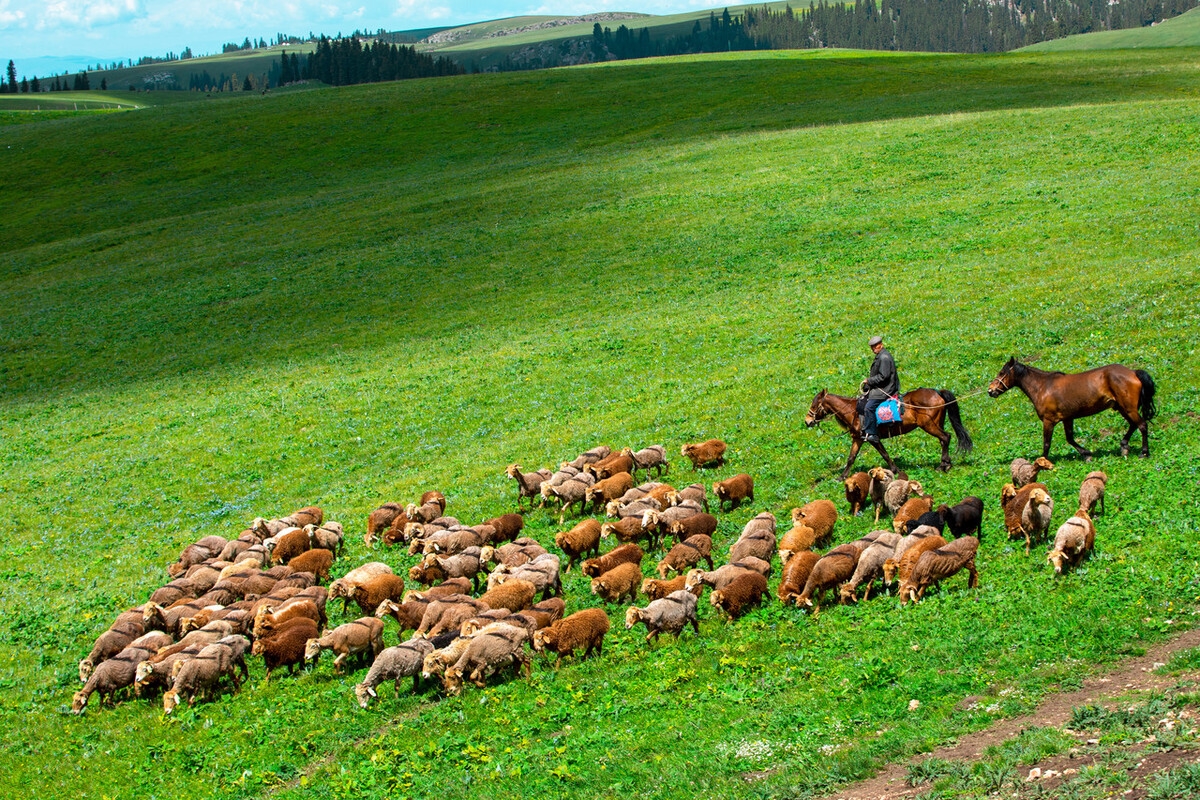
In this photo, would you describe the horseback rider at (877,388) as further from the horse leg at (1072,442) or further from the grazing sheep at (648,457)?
the grazing sheep at (648,457)

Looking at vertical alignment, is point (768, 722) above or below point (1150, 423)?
below

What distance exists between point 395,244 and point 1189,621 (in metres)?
48.6

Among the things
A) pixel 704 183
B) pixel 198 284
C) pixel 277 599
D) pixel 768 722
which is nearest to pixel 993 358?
pixel 768 722

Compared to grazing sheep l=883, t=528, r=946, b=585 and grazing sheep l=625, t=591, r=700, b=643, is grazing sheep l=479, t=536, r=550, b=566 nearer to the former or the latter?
grazing sheep l=625, t=591, r=700, b=643

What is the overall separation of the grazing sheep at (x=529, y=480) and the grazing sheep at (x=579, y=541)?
3.51m

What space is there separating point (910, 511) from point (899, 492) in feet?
3.55

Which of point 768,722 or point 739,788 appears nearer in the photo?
point 739,788

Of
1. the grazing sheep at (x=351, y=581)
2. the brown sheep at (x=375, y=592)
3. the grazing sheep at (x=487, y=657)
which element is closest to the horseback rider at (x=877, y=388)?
the grazing sheep at (x=487, y=657)

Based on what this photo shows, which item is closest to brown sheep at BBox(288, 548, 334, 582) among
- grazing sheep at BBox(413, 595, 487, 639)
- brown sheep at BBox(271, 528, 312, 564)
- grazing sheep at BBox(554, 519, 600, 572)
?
brown sheep at BBox(271, 528, 312, 564)

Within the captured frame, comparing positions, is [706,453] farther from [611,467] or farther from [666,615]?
[666,615]

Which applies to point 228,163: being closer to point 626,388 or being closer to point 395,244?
point 395,244

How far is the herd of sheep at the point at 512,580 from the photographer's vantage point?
581 inches

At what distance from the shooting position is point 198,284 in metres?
54.0

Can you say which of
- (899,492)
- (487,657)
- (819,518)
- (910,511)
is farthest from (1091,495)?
(487,657)
